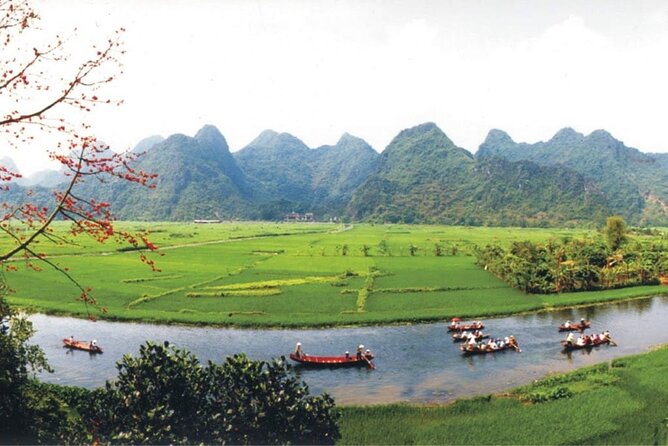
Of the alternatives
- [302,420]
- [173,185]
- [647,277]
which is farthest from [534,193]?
[302,420]

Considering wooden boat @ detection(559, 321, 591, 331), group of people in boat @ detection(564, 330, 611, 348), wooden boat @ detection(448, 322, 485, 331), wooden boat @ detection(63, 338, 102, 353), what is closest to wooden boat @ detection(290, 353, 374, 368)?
wooden boat @ detection(448, 322, 485, 331)

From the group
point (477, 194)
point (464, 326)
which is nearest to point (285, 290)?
point (464, 326)

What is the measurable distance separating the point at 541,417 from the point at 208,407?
1069 centimetres

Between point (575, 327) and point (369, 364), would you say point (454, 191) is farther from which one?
point (369, 364)

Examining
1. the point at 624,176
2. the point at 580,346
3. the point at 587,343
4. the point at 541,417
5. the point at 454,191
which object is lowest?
the point at 541,417

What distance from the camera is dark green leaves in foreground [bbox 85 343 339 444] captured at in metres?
11.3

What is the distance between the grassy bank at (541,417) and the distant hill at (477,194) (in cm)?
11962

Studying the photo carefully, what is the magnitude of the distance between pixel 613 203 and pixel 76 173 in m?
171

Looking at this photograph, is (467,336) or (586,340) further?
(467,336)

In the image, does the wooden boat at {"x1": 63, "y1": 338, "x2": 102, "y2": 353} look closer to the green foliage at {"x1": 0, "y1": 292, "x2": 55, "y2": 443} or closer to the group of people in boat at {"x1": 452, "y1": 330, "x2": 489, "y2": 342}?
the green foliage at {"x1": 0, "y1": 292, "x2": 55, "y2": 443}

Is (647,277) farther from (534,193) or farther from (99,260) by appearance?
(534,193)

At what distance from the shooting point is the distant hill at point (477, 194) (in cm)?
13550

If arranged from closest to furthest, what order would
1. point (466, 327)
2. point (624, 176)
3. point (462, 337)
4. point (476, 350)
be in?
1. point (476, 350)
2. point (462, 337)
3. point (466, 327)
4. point (624, 176)

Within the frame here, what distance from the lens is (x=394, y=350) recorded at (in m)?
24.0
